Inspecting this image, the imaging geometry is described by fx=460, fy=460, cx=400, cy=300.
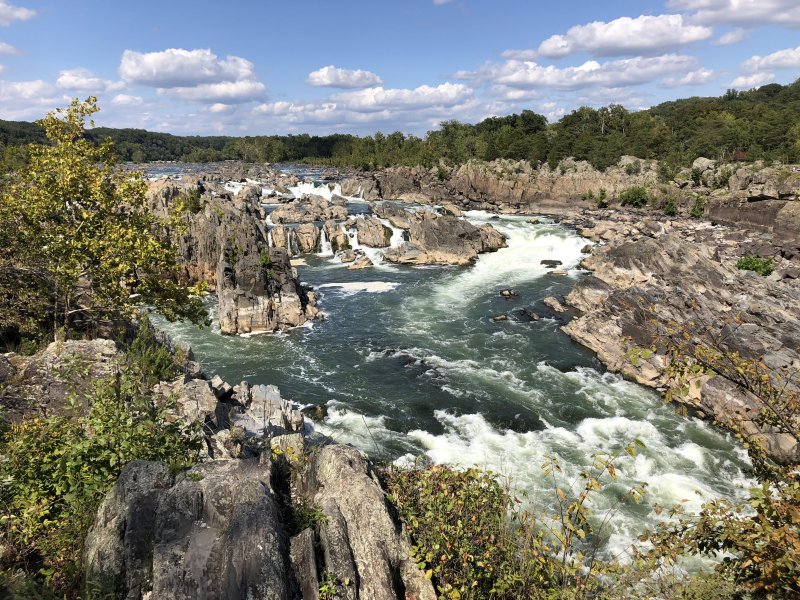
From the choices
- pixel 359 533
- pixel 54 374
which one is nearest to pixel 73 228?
pixel 54 374

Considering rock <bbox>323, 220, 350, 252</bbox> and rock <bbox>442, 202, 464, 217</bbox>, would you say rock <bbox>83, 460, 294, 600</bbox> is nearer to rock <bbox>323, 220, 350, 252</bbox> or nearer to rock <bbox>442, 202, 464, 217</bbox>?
rock <bbox>323, 220, 350, 252</bbox>

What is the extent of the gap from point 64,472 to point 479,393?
2043cm

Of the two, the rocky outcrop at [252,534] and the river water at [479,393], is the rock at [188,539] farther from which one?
the river water at [479,393]

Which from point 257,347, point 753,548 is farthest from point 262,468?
point 257,347

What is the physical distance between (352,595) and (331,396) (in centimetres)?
1845

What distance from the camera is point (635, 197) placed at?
269ft

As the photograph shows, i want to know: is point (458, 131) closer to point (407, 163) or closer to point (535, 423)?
point (407, 163)

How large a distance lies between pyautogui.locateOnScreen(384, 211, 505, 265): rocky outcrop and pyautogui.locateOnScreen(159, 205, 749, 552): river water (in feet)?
36.6

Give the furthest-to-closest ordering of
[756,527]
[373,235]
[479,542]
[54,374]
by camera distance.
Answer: [373,235] < [54,374] < [479,542] < [756,527]

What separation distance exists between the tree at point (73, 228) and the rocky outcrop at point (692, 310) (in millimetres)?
14538

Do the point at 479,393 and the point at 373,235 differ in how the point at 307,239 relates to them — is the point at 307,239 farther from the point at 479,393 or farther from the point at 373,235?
the point at 479,393

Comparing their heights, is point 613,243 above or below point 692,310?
above

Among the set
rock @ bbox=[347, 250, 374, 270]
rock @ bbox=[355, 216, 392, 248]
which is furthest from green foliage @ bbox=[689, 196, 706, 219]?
rock @ bbox=[347, 250, 374, 270]

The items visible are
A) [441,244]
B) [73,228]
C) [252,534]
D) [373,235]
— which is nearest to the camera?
[252,534]
